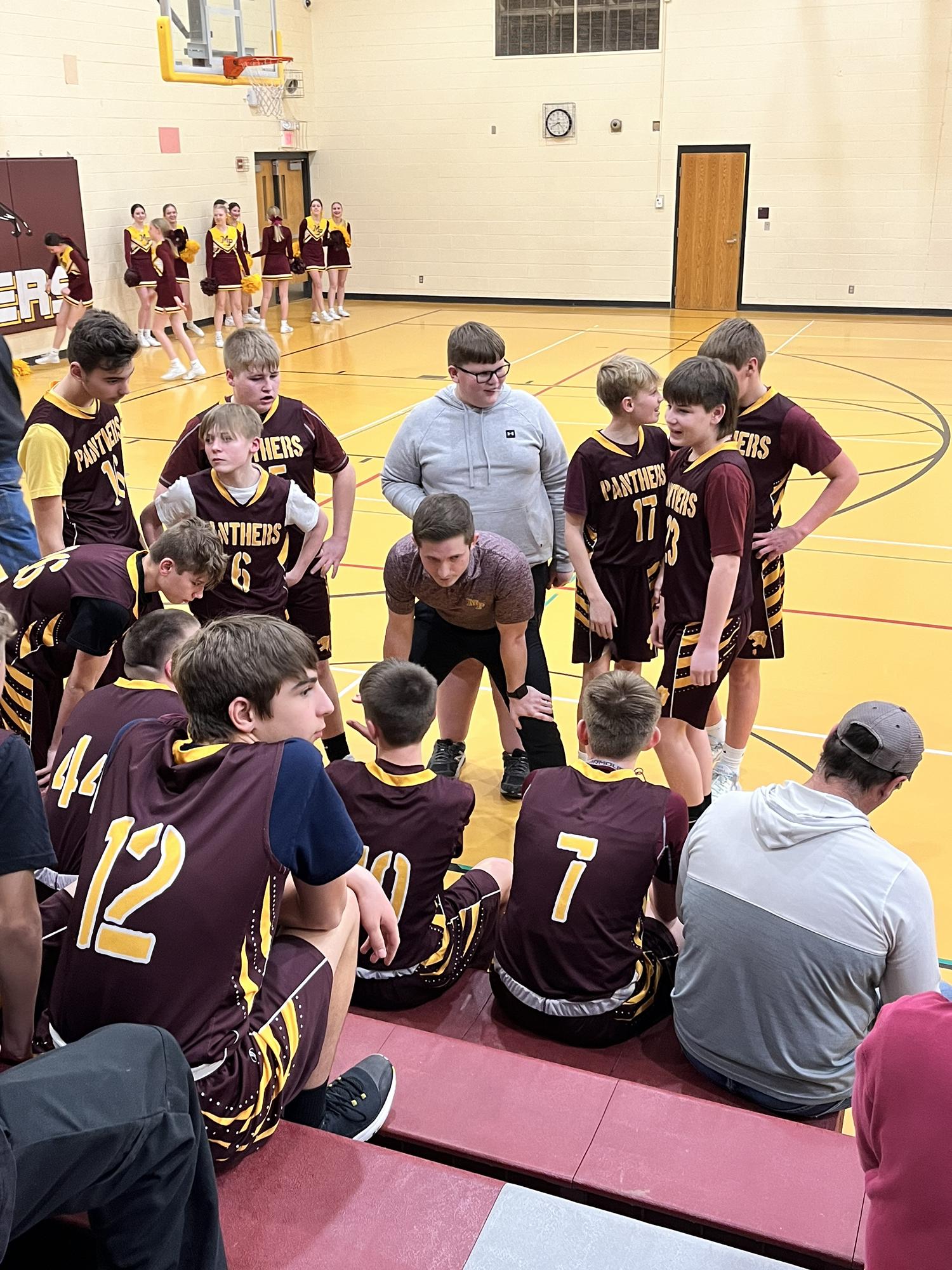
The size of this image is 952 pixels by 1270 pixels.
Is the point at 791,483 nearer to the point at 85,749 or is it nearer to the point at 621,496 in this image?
the point at 621,496

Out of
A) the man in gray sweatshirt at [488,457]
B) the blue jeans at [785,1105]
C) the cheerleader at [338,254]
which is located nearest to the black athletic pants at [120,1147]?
the blue jeans at [785,1105]

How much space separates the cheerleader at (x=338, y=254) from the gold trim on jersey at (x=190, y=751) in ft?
57.0

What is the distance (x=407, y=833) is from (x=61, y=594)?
4.67ft

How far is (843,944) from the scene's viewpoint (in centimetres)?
250

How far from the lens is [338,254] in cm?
1866

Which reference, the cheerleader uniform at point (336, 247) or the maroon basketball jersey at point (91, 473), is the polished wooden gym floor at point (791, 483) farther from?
the maroon basketball jersey at point (91, 473)

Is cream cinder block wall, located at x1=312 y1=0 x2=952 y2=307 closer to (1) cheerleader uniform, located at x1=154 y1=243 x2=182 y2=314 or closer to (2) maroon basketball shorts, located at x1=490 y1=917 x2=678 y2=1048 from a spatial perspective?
(1) cheerleader uniform, located at x1=154 y1=243 x2=182 y2=314

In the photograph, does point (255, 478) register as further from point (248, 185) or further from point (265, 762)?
point (248, 185)

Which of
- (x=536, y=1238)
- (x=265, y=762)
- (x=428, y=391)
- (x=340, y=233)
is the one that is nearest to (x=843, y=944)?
(x=536, y=1238)

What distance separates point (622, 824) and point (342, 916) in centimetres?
84

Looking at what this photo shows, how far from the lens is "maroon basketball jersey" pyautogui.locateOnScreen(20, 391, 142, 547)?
4535 mm

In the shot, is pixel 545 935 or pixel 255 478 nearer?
pixel 545 935

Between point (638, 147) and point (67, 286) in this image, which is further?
point (638, 147)

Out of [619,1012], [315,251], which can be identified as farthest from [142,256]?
[619,1012]
